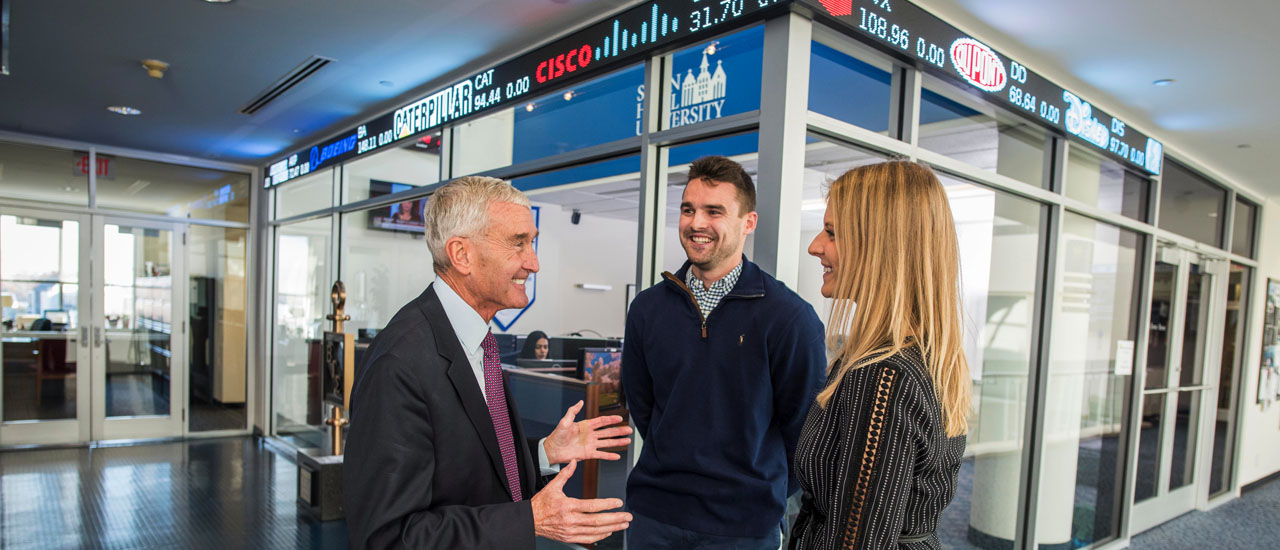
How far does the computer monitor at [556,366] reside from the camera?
149 inches

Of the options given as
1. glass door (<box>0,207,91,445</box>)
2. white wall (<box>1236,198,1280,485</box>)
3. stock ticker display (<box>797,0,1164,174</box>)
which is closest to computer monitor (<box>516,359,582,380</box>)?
stock ticker display (<box>797,0,1164,174</box>)

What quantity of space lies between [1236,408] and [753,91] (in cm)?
678

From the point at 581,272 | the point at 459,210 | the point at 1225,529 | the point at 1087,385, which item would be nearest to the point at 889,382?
the point at 459,210

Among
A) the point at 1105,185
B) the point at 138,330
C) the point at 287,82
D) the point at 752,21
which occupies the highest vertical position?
the point at 287,82

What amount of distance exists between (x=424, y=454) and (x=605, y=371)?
2425 mm

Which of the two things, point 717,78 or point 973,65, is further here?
point 973,65

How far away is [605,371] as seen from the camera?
363 centimetres

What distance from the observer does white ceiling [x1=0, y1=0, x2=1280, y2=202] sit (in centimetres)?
308

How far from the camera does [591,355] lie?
374 cm

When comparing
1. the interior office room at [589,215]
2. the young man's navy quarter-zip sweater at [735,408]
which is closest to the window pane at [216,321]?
the interior office room at [589,215]

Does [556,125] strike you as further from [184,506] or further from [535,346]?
[184,506]

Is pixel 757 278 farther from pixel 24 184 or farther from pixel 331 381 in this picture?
pixel 24 184

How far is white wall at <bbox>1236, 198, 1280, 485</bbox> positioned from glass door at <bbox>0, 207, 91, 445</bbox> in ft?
35.9

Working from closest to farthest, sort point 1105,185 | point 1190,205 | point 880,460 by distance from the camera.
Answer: point 880,460, point 1105,185, point 1190,205
